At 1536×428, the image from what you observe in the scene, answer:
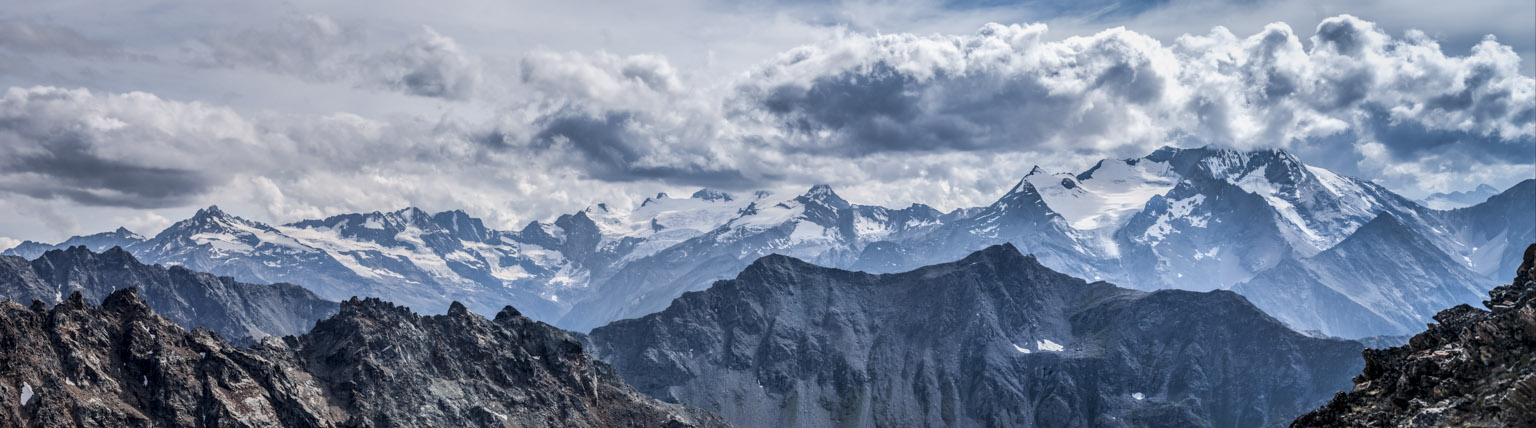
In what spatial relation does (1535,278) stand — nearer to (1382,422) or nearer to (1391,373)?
(1391,373)

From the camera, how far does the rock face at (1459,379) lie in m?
Result: 79.2

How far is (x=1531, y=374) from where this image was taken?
77562mm

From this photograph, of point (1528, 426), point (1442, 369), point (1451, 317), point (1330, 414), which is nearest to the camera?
point (1528, 426)

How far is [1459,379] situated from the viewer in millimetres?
85438

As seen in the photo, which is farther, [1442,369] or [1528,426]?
[1442,369]

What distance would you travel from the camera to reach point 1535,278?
9788cm

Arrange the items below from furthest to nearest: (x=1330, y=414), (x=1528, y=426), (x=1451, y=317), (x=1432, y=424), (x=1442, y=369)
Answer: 1. (x=1451, y=317)
2. (x=1330, y=414)
3. (x=1442, y=369)
4. (x=1432, y=424)
5. (x=1528, y=426)

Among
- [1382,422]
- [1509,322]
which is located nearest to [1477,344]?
[1509,322]

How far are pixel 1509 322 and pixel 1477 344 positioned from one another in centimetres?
274

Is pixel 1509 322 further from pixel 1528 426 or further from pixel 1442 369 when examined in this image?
pixel 1528 426

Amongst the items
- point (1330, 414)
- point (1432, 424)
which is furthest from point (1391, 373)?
point (1432, 424)

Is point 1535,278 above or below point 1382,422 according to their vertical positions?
above

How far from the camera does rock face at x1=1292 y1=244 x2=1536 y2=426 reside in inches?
3118

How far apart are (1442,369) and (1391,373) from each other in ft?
21.1
